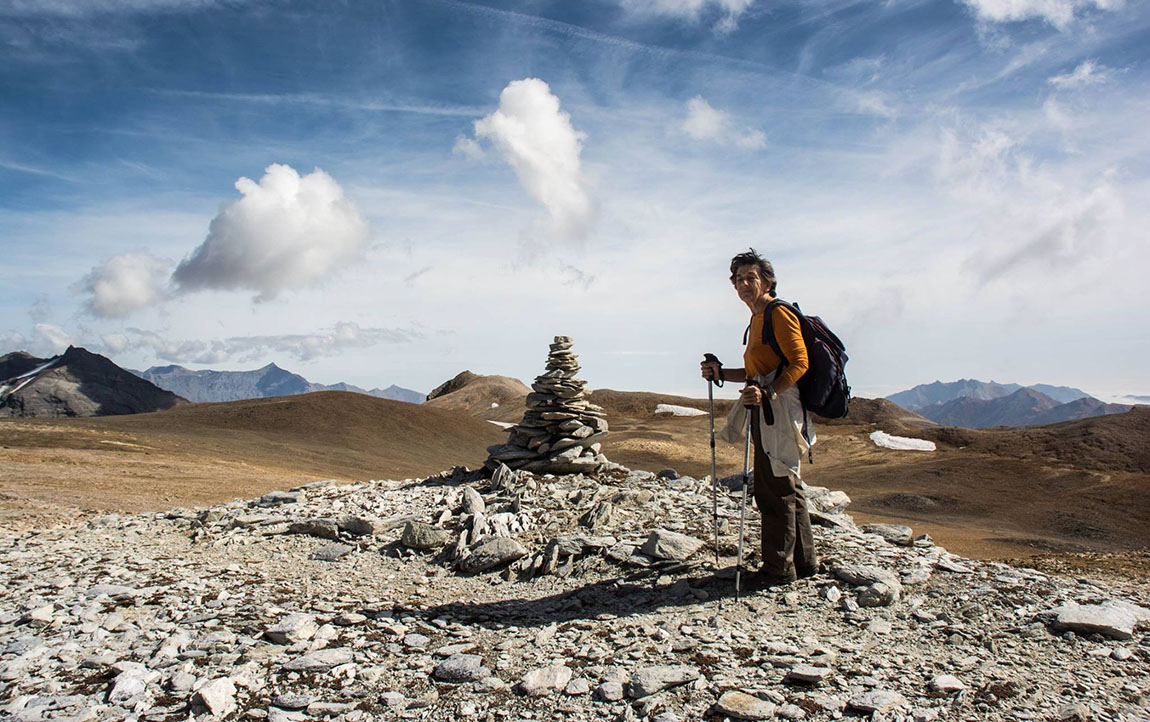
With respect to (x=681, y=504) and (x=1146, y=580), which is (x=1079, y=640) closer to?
(x=1146, y=580)

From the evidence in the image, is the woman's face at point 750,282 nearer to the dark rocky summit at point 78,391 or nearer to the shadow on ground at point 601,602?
the shadow on ground at point 601,602

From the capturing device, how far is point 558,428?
12.4 m

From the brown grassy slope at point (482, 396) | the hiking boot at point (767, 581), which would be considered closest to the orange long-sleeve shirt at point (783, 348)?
the hiking boot at point (767, 581)

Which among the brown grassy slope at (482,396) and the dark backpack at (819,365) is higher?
the brown grassy slope at (482,396)

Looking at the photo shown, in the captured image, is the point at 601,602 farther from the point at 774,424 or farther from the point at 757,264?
the point at 757,264

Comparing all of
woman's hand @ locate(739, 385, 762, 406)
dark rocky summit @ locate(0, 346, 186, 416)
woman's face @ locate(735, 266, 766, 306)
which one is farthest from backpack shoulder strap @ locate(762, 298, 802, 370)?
dark rocky summit @ locate(0, 346, 186, 416)

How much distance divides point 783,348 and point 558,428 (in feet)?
23.3

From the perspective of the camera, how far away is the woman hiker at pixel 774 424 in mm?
5703

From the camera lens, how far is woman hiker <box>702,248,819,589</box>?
5703 mm

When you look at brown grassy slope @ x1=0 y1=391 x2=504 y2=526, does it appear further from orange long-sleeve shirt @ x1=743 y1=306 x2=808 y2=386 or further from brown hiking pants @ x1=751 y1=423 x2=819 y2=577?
orange long-sleeve shirt @ x1=743 y1=306 x2=808 y2=386

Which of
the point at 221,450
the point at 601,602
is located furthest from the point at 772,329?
the point at 221,450

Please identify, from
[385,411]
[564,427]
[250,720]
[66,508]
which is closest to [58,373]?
[385,411]

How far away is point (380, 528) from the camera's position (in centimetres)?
912

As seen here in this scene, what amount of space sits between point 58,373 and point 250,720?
93.3 meters
